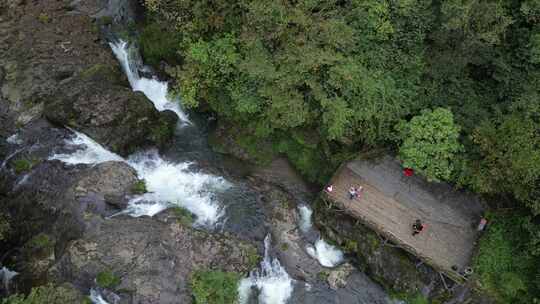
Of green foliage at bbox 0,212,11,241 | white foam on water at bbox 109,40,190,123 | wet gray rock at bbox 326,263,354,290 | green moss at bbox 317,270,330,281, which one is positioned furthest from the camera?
white foam on water at bbox 109,40,190,123

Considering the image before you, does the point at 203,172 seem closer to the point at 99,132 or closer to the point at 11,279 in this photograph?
the point at 99,132

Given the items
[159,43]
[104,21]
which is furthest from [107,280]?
[104,21]

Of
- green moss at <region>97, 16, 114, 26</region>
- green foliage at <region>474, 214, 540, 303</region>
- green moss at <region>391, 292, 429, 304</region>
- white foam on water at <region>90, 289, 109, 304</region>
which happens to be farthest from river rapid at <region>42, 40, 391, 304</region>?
green moss at <region>97, 16, 114, 26</region>

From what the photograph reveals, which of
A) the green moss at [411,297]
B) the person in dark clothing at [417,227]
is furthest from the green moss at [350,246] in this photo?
the person in dark clothing at [417,227]

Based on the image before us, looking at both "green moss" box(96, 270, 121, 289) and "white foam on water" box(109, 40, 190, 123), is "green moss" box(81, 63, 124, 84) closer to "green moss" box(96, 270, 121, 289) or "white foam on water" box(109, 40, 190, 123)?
"white foam on water" box(109, 40, 190, 123)

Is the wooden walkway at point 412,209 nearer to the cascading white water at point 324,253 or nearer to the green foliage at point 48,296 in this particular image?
the cascading white water at point 324,253

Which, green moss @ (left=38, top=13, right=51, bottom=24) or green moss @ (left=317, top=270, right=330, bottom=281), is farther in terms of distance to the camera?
green moss @ (left=38, top=13, right=51, bottom=24)

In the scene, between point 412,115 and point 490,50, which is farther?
point 412,115

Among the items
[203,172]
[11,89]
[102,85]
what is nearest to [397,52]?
[203,172]
